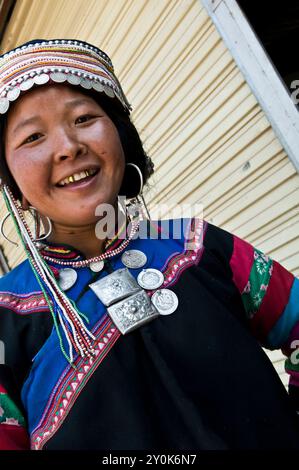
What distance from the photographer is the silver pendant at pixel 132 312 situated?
A: 3.95 ft


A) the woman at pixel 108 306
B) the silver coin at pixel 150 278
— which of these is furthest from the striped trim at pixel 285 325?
the silver coin at pixel 150 278

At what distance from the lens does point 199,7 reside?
3416mm

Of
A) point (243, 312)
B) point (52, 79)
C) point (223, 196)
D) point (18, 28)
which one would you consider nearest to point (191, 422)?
point (243, 312)

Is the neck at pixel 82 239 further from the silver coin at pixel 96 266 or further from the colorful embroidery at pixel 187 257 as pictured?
the colorful embroidery at pixel 187 257

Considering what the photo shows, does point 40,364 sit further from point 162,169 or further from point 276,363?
point 162,169

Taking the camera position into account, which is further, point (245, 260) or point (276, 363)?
point (276, 363)

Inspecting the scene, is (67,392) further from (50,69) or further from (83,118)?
(50,69)

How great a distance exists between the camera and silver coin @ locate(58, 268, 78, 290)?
1320 mm

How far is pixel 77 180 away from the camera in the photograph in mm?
1298

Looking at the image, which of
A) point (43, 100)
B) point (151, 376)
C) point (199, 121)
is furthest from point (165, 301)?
point (199, 121)

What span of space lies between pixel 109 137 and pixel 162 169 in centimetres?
276

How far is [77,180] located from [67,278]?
0.27 m

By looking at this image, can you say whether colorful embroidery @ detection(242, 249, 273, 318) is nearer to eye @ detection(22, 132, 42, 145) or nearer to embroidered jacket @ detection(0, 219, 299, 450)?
embroidered jacket @ detection(0, 219, 299, 450)

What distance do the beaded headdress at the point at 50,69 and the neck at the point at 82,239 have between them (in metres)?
0.37
